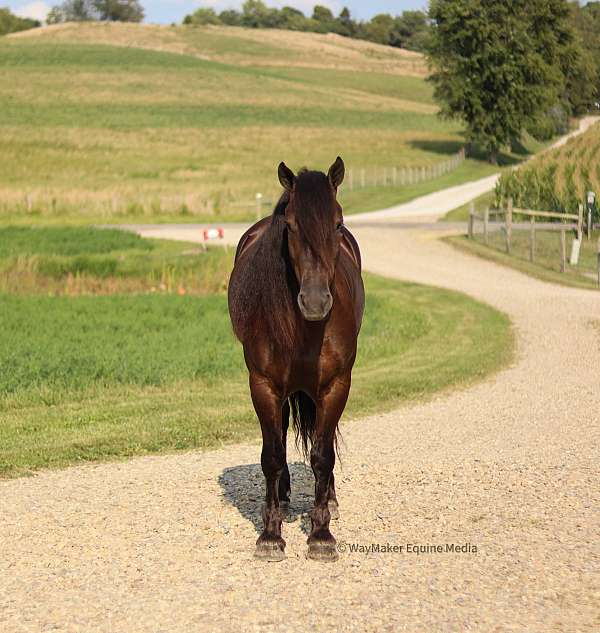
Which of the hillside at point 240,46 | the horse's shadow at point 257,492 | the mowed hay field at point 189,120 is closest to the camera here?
the horse's shadow at point 257,492

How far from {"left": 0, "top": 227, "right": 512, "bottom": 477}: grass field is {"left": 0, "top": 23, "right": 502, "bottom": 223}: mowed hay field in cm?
2706

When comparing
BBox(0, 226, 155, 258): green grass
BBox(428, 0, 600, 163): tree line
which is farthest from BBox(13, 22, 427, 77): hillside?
BBox(0, 226, 155, 258): green grass

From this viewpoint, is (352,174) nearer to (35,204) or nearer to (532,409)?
(35,204)

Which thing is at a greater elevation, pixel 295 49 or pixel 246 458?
pixel 295 49

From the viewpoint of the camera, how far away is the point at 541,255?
33094 mm

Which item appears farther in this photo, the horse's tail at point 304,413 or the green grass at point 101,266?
the green grass at point 101,266

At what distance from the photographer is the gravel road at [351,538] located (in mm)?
6121

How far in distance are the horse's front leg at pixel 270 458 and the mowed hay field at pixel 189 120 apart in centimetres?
4218

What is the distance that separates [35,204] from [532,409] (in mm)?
43138

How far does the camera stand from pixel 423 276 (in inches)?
1142

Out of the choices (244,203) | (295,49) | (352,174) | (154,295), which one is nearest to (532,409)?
(154,295)

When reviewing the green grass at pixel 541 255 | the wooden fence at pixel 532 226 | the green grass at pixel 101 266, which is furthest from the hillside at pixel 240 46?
the green grass at pixel 101 266

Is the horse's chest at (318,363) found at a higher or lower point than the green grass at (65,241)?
higher

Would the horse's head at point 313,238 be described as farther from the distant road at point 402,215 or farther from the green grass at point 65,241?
the distant road at point 402,215
